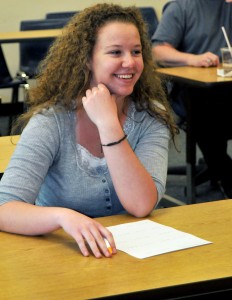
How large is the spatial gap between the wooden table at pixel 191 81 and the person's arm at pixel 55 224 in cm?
184

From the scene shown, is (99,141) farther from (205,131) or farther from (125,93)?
(205,131)

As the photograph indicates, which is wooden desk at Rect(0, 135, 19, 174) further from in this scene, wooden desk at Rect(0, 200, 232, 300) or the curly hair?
wooden desk at Rect(0, 200, 232, 300)

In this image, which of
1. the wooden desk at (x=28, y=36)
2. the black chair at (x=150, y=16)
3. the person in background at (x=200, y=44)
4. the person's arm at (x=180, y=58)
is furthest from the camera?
the black chair at (x=150, y=16)

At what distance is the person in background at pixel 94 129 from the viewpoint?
75.1 inches

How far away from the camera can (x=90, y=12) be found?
2152mm

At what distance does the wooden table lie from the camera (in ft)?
11.6

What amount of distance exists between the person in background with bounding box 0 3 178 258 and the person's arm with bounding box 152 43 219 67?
173 centimetres

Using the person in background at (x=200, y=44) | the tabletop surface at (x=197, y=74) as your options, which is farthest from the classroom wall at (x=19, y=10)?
the tabletop surface at (x=197, y=74)

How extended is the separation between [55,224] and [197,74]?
2176 millimetres

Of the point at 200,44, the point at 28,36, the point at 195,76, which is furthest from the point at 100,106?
the point at 28,36

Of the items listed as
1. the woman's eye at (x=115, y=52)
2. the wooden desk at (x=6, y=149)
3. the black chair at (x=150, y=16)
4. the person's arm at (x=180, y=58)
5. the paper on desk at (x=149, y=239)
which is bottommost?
the black chair at (x=150, y=16)

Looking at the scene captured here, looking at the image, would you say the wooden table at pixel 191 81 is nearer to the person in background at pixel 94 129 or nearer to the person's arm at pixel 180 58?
the person's arm at pixel 180 58

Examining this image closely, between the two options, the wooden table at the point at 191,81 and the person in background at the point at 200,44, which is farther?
the person in background at the point at 200,44

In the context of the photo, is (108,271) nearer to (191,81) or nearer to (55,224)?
(55,224)
